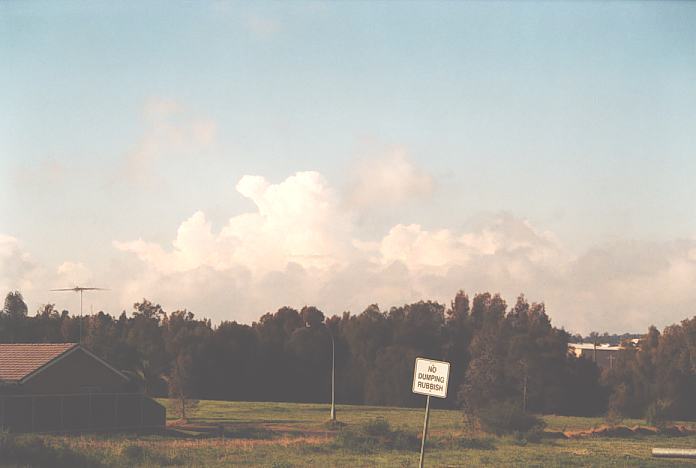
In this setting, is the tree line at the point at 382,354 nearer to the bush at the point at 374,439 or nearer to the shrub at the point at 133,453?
the bush at the point at 374,439

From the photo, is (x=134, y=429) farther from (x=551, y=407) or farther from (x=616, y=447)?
(x=551, y=407)

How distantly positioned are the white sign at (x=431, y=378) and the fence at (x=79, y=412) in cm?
3254

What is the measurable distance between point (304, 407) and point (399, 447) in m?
50.8

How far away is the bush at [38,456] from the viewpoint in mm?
28250

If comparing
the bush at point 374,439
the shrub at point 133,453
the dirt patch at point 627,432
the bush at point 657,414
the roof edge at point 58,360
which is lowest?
the dirt patch at point 627,432

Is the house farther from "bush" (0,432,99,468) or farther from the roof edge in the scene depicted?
"bush" (0,432,99,468)

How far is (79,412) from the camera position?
50875mm

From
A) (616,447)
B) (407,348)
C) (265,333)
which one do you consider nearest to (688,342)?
(407,348)

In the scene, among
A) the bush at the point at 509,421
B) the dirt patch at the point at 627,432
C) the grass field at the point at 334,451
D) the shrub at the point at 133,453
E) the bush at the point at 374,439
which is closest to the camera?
the shrub at the point at 133,453

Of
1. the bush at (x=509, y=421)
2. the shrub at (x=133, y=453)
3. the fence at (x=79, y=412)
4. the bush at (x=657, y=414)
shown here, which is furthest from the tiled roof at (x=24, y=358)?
the bush at (x=657, y=414)

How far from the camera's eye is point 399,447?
39.2m

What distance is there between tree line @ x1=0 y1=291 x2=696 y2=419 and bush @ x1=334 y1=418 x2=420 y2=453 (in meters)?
34.4

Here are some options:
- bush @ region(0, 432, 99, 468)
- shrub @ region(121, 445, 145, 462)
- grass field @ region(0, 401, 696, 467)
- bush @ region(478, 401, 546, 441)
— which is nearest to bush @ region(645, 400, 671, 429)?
grass field @ region(0, 401, 696, 467)

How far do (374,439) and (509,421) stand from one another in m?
12.9
